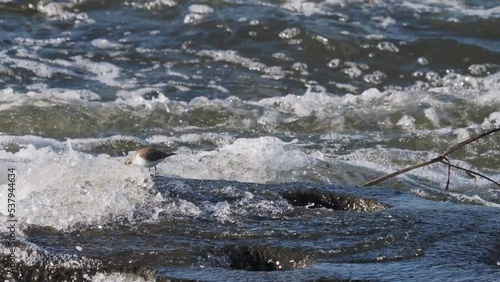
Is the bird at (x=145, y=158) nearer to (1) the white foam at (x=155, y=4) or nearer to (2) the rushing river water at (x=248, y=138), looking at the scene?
(2) the rushing river water at (x=248, y=138)

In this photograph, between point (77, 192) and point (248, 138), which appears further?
point (248, 138)

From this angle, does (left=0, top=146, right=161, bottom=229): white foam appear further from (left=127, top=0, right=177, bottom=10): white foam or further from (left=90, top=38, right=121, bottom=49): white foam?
(left=127, top=0, right=177, bottom=10): white foam

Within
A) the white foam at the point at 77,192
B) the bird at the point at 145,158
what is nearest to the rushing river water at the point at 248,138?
the white foam at the point at 77,192

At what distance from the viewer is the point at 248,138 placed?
28.5 feet

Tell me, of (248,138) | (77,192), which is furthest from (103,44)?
(77,192)

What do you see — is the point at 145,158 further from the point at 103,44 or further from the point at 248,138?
the point at 103,44

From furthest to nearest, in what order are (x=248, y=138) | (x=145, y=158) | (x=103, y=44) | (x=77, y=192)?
1. (x=103, y=44)
2. (x=248, y=138)
3. (x=145, y=158)
4. (x=77, y=192)

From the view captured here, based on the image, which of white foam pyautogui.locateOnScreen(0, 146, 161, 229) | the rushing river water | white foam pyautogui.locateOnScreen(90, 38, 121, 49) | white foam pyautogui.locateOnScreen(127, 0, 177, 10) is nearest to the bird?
the rushing river water

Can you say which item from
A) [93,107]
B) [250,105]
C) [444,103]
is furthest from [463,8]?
[93,107]

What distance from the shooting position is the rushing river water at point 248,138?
395 cm

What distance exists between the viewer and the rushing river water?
3945 mm

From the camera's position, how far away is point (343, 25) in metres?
12.6

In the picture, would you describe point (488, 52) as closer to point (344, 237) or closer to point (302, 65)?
point (302, 65)

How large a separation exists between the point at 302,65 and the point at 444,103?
7.40 feet
